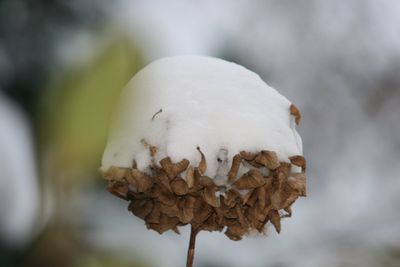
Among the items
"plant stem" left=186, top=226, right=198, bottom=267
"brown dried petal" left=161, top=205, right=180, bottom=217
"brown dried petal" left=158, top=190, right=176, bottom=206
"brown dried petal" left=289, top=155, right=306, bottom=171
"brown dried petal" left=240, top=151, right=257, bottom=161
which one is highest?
"brown dried petal" left=289, top=155, right=306, bottom=171

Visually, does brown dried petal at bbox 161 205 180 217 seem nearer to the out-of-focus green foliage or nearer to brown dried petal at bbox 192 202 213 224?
brown dried petal at bbox 192 202 213 224

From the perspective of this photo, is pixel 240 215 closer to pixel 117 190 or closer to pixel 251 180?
pixel 251 180

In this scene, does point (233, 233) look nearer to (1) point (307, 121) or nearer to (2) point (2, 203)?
(2) point (2, 203)

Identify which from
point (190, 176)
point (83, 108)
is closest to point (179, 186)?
point (190, 176)

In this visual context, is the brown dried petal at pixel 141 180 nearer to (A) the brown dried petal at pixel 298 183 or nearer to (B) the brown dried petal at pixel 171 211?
(B) the brown dried petal at pixel 171 211

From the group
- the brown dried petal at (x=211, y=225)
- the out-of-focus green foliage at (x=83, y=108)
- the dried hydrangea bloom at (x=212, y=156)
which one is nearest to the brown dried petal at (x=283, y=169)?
the dried hydrangea bloom at (x=212, y=156)

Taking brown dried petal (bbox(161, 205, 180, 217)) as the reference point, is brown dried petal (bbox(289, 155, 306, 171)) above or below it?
above

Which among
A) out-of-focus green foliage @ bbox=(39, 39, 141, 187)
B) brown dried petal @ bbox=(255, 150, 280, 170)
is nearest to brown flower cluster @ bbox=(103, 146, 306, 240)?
brown dried petal @ bbox=(255, 150, 280, 170)

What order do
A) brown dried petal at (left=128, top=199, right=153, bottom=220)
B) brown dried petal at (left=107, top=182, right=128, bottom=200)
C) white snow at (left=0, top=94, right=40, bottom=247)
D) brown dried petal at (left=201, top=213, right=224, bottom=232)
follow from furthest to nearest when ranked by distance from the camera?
brown dried petal at (left=201, top=213, right=224, bottom=232) < brown dried petal at (left=128, top=199, right=153, bottom=220) < brown dried petal at (left=107, top=182, right=128, bottom=200) < white snow at (left=0, top=94, right=40, bottom=247)

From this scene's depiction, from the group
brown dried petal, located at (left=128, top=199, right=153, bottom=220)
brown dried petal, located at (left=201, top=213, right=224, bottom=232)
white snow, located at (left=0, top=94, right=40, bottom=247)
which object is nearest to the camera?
white snow, located at (left=0, top=94, right=40, bottom=247)
